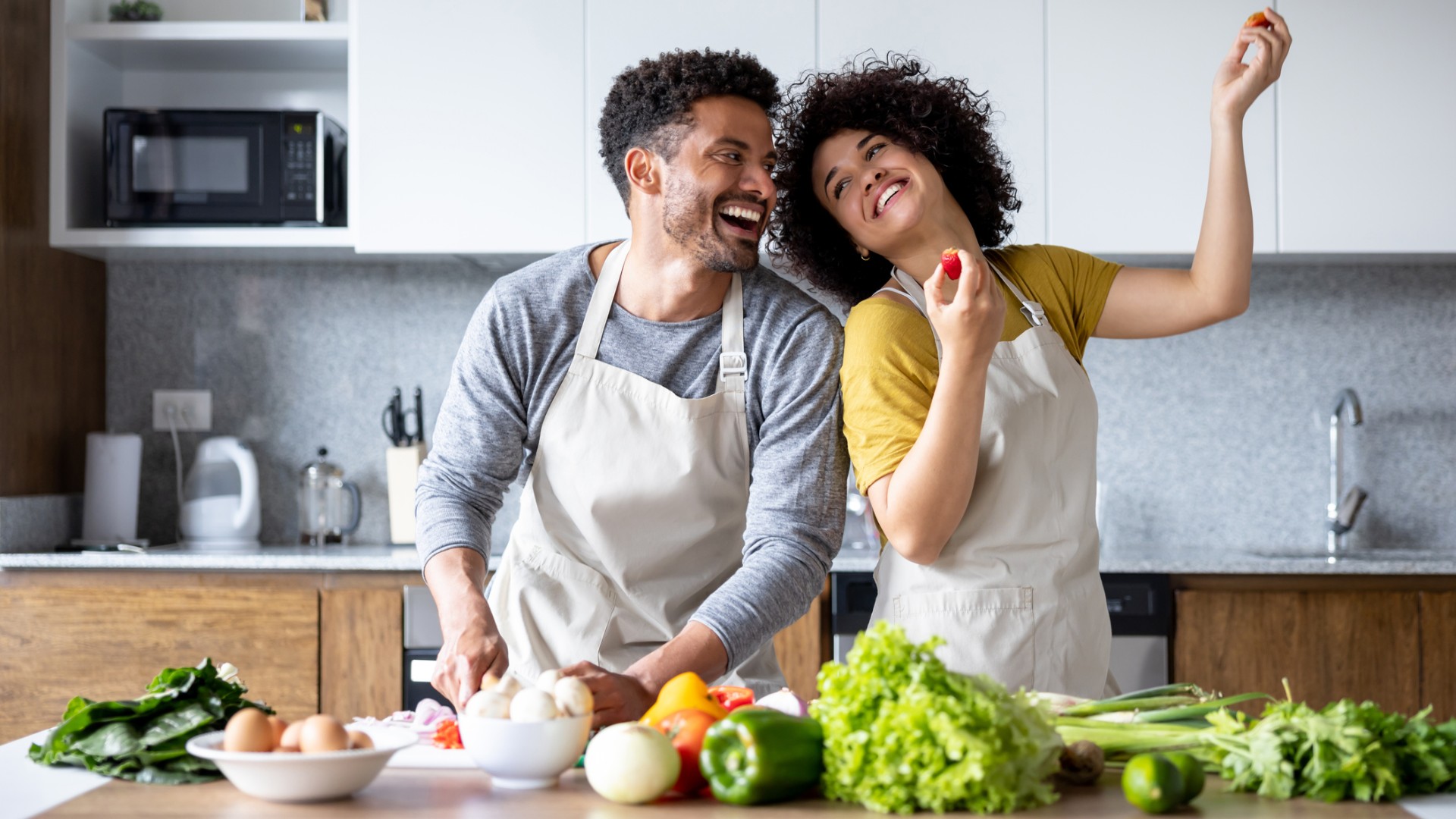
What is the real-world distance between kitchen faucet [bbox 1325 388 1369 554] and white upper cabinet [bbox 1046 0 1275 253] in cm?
51

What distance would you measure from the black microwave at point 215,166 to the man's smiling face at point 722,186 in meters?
1.54

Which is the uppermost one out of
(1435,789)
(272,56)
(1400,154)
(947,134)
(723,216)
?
(272,56)

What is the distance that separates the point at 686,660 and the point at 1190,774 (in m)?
0.53

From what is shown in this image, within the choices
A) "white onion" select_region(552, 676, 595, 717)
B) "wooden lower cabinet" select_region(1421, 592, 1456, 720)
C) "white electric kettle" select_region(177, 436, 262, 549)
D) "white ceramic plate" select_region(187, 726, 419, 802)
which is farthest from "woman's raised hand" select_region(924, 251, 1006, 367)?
"white electric kettle" select_region(177, 436, 262, 549)

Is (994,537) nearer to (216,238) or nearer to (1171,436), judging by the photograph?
(1171,436)

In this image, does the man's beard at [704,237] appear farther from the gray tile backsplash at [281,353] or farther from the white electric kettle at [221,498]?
the white electric kettle at [221,498]

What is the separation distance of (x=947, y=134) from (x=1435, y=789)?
956mm

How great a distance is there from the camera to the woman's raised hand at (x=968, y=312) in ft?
3.77

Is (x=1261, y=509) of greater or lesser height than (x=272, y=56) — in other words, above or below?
below

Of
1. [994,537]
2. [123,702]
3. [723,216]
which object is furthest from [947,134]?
[123,702]

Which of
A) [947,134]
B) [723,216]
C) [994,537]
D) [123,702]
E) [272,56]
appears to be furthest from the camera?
[272,56]

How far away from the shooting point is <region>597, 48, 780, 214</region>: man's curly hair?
151 cm

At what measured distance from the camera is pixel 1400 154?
267 cm

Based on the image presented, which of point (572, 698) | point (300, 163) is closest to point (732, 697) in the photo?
point (572, 698)
